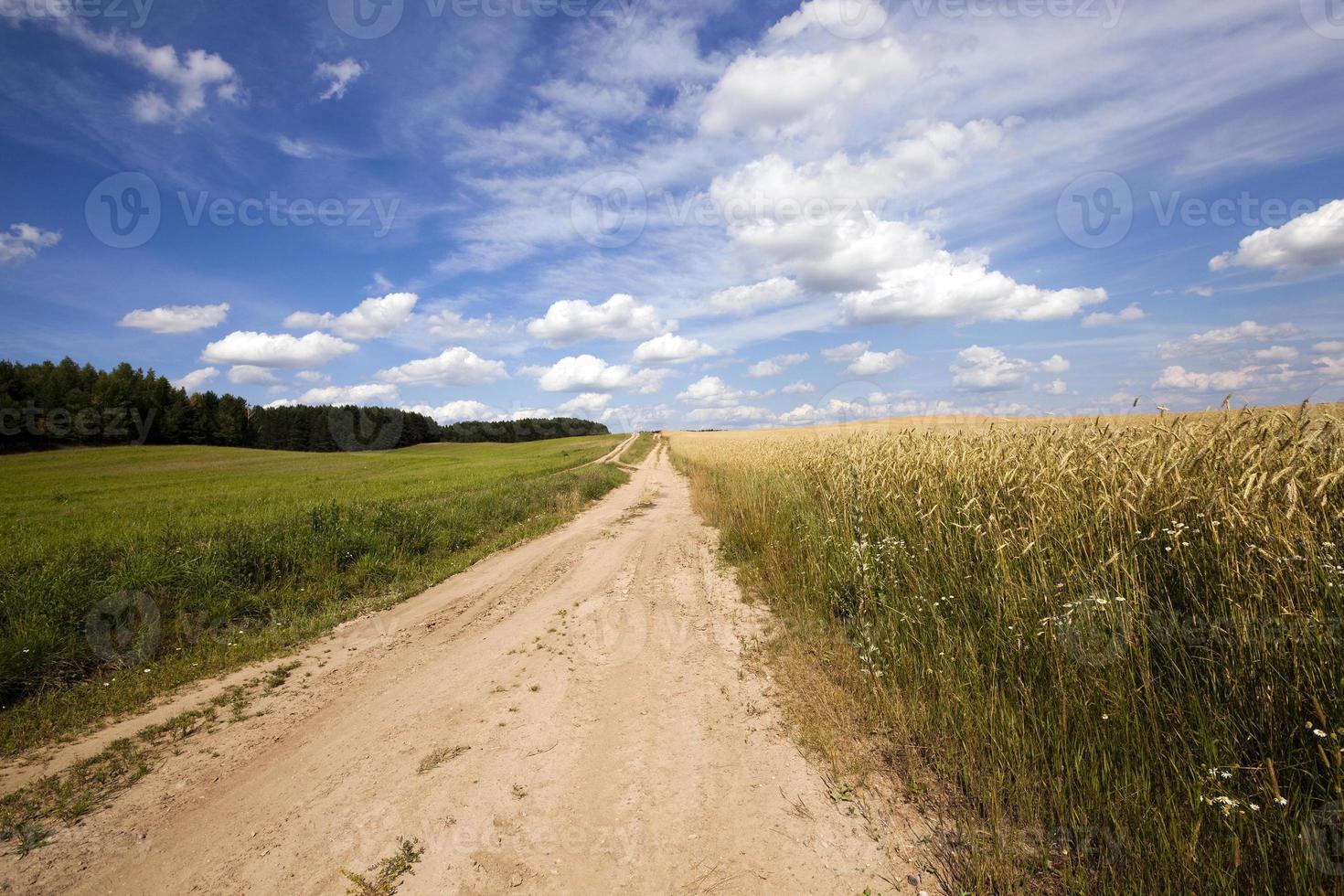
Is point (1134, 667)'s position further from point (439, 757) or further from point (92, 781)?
point (92, 781)

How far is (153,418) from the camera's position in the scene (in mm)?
70188

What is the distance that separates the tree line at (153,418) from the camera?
57312 millimetres

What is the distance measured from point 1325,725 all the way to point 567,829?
3.93 m

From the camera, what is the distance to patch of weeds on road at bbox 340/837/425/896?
2.95 m

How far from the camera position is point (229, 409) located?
82.9 m

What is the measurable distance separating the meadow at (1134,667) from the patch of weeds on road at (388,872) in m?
3.14

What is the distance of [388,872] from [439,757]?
1175 mm

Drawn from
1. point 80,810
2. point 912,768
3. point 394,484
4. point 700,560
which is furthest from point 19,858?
point 394,484

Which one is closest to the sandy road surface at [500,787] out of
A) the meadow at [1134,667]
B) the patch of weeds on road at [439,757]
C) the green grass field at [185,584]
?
the patch of weeds on road at [439,757]

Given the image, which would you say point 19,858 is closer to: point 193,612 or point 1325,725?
point 193,612

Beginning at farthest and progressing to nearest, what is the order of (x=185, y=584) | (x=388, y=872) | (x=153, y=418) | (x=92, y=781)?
(x=153, y=418)
(x=185, y=584)
(x=92, y=781)
(x=388, y=872)

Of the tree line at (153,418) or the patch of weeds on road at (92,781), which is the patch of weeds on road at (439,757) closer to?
the patch of weeds on road at (92,781)

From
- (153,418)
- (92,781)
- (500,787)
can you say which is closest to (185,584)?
(92,781)

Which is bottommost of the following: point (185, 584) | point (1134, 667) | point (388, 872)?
point (388, 872)
